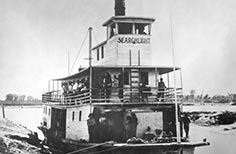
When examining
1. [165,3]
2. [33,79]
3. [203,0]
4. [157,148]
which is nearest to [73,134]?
[33,79]

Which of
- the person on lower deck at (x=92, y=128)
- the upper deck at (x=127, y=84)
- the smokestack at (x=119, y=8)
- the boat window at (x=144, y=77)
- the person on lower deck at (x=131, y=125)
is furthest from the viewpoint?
the smokestack at (x=119, y=8)

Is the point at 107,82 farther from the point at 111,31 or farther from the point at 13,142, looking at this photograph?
the point at 13,142

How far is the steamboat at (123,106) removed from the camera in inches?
285

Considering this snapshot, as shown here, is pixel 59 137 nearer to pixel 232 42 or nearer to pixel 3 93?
pixel 3 93

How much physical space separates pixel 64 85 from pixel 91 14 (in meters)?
5.94

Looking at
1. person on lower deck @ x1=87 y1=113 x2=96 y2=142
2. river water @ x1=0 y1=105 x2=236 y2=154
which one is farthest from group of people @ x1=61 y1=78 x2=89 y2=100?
river water @ x1=0 y1=105 x2=236 y2=154

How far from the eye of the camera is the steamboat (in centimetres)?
723

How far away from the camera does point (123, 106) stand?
25.6 feet

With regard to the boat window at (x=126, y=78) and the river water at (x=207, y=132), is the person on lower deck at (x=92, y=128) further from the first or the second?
the river water at (x=207, y=132)

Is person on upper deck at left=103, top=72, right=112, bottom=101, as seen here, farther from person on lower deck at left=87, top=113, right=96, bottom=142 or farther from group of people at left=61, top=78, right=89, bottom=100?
person on lower deck at left=87, top=113, right=96, bottom=142

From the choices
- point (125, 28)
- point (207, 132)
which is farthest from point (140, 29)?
point (207, 132)

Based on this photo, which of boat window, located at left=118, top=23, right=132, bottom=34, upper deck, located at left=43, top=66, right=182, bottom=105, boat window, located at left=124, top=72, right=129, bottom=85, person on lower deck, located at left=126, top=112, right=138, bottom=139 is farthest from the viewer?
boat window, located at left=118, top=23, right=132, bottom=34

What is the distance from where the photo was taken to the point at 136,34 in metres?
9.46

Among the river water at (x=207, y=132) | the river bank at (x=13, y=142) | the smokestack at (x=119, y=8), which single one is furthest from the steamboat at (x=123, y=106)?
the river water at (x=207, y=132)
